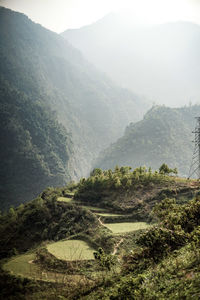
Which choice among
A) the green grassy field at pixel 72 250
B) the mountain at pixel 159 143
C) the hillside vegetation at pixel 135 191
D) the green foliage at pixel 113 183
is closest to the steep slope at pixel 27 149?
the mountain at pixel 159 143

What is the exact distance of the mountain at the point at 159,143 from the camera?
108938 mm

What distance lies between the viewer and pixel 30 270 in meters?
14.8

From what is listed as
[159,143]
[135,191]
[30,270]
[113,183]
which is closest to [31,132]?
[159,143]

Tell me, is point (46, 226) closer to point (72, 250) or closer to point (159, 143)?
point (72, 250)

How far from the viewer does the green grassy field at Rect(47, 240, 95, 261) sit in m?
16.3

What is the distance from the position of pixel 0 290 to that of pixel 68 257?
14.3 ft

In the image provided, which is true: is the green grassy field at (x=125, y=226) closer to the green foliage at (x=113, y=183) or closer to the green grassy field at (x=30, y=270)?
the green foliage at (x=113, y=183)

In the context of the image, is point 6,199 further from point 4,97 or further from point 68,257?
point 68,257

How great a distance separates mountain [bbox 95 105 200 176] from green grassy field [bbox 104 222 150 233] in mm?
85552

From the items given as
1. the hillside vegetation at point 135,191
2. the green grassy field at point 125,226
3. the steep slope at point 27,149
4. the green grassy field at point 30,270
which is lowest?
the green grassy field at point 30,270

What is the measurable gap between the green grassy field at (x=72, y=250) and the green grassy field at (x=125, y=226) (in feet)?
9.48

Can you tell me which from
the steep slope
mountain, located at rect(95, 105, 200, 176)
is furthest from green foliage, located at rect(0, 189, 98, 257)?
mountain, located at rect(95, 105, 200, 176)

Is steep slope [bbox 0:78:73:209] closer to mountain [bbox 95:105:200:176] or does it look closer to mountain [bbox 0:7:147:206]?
mountain [bbox 0:7:147:206]

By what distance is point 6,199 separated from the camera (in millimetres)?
80000
